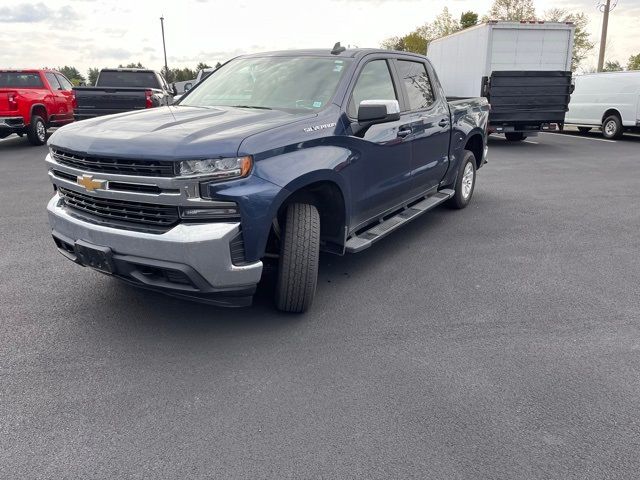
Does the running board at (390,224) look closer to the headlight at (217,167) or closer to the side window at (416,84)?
the side window at (416,84)

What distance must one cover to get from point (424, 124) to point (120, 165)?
10.4ft

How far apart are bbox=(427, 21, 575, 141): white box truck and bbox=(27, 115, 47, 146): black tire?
1127 cm

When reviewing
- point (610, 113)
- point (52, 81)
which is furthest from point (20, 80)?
point (610, 113)

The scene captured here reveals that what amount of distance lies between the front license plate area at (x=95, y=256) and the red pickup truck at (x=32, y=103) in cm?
1084

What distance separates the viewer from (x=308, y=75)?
4391 millimetres

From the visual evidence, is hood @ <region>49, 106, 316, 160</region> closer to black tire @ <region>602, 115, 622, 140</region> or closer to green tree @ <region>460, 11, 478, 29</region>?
black tire @ <region>602, 115, 622, 140</region>

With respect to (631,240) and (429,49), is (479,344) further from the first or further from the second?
(429,49)

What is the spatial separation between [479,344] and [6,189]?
773 centimetres

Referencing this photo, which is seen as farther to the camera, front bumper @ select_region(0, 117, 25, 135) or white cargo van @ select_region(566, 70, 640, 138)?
white cargo van @ select_region(566, 70, 640, 138)

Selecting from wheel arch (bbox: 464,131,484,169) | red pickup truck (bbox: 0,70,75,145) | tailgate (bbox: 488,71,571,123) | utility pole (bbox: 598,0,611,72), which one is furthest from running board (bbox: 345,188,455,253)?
utility pole (bbox: 598,0,611,72)

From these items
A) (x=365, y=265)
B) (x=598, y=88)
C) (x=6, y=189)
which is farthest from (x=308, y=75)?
(x=598, y=88)

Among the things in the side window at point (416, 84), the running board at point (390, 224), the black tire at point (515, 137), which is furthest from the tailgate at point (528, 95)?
the side window at point (416, 84)

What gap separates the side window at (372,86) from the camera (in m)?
4.23

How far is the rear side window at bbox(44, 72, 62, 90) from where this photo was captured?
13.9 meters
